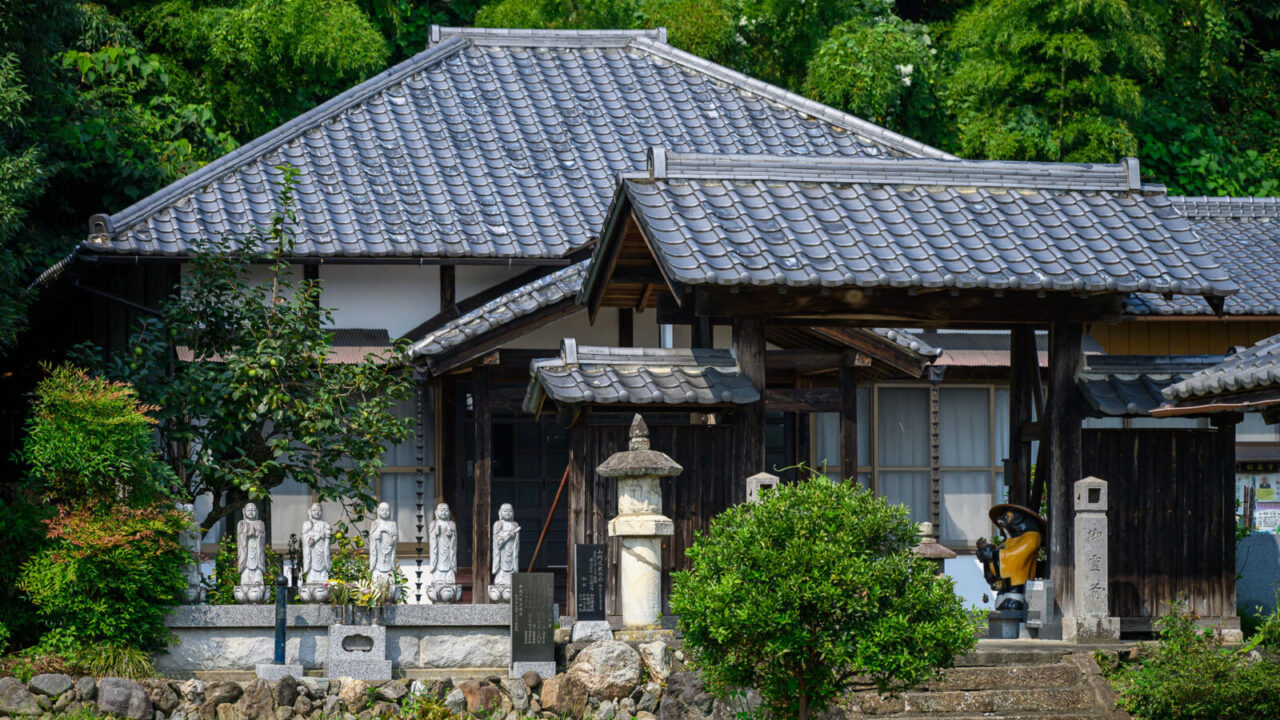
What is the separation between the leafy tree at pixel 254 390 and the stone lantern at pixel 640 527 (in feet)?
9.25

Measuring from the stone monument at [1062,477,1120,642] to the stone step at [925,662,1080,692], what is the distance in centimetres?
70

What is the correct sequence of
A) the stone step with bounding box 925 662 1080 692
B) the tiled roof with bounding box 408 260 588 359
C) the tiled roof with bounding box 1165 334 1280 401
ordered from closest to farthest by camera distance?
the tiled roof with bounding box 1165 334 1280 401, the stone step with bounding box 925 662 1080 692, the tiled roof with bounding box 408 260 588 359

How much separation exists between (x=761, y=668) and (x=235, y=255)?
8.49m

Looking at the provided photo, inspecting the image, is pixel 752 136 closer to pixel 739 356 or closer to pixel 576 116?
pixel 576 116

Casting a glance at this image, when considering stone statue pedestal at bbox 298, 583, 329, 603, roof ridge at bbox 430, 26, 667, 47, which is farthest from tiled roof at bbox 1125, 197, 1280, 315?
stone statue pedestal at bbox 298, 583, 329, 603

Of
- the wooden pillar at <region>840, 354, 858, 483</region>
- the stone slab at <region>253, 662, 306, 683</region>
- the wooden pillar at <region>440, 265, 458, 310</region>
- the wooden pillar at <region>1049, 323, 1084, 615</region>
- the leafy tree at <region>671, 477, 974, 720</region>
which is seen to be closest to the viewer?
the leafy tree at <region>671, 477, 974, 720</region>

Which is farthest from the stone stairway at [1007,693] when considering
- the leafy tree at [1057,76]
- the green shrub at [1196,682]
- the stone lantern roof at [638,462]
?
the leafy tree at [1057,76]

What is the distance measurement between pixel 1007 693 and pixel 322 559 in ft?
19.1

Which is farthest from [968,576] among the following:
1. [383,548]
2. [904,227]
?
[383,548]

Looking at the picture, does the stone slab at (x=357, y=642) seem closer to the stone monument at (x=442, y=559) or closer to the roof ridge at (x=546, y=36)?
the stone monument at (x=442, y=559)

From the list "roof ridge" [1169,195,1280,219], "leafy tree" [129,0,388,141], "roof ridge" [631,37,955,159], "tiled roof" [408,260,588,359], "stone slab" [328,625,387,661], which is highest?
"leafy tree" [129,0,388,141]

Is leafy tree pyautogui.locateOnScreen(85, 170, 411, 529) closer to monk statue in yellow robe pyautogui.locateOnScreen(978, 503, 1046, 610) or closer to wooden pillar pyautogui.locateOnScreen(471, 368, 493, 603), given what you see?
wooden pillar pyautogui.locateOnScreen(471, 368, 493, 603)

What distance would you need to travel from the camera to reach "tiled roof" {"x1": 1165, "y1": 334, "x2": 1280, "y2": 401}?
10.3 meters

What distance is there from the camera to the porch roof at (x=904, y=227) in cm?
1252
